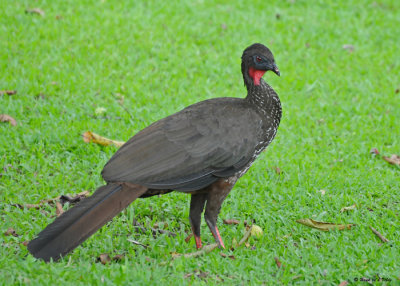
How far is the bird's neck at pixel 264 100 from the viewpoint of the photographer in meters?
5.39

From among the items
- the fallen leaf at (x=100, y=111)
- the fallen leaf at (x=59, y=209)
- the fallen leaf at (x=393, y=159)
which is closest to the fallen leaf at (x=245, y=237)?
the fallen leaf at (x=59, y=209)

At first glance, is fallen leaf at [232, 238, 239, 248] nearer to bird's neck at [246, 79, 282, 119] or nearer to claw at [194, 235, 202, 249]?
claw at [194, 235, 202, 249]

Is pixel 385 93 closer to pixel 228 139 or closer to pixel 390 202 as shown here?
pixel 390 202

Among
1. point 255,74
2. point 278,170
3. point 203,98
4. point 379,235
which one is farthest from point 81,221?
point 203,98

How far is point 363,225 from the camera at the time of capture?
5.59 meters

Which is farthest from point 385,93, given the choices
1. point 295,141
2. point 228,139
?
point 228,139

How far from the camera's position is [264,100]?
5.44m

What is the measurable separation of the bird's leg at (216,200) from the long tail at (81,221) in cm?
65

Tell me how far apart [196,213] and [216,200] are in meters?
0.25

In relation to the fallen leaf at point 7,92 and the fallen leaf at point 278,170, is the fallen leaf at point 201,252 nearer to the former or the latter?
the fallen leaf at point 278,170

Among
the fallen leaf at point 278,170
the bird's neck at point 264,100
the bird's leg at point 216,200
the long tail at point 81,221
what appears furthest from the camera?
the fallen leaf at point 278,170

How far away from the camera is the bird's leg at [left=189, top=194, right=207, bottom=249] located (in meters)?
5.22

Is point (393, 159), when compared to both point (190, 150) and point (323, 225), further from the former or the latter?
point (190, 150)

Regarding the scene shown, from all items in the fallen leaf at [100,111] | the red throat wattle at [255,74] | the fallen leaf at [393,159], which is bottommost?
the fallen leaf at [393,159]
